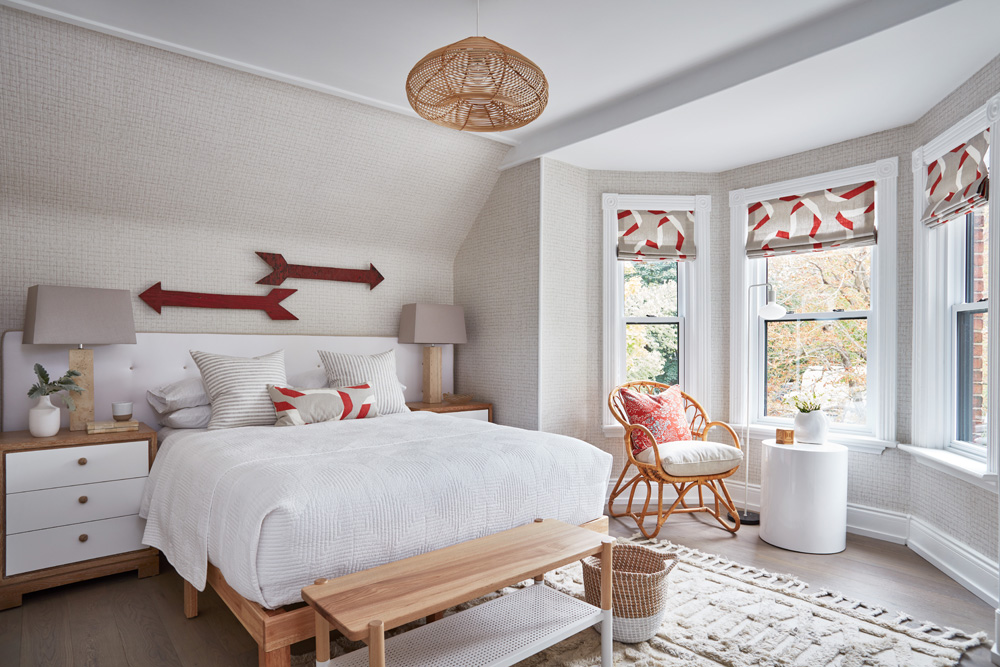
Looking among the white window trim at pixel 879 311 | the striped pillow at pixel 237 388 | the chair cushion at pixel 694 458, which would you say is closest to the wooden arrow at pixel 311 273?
the striped pillow at pixel 237 388

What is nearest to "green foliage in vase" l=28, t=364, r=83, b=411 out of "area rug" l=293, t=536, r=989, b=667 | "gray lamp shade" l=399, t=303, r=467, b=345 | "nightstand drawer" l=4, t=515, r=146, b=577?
"nightstand drawer" l=4, t=515, r=146, b=577

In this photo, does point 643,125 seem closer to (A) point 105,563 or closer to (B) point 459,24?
(B) point 459,24

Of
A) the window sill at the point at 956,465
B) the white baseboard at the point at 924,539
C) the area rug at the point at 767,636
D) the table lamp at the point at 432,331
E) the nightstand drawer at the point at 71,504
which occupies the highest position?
the table lamp at the point at 432,331

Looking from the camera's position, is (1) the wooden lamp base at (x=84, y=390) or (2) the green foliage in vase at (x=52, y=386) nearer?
(2) the green foliage in vase at (x=52, y=386)

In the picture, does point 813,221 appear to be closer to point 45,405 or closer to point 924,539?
point 924,539

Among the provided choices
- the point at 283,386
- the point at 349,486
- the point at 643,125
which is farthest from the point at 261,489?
the point at 643,125

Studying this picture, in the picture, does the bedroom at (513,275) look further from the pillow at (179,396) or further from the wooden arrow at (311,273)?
the pillow at (179,396)

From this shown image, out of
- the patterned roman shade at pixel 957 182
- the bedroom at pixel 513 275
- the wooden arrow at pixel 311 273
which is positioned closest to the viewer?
the bedroom at pixel 513 275

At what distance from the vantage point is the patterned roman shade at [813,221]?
3.79 metres

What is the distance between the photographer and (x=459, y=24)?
276 cm

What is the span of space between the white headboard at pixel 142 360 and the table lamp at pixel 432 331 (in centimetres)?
29

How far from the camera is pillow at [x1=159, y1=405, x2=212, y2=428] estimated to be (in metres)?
3.27

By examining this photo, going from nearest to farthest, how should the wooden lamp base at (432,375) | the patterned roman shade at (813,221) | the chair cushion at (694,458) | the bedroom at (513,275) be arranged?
1. the bedroom at (513,275)
2. the chair cushion at (694,458)
3. the patterned roman shade at (813,221)
4. the wooden lamp base at (432,375)

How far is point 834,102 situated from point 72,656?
4384 millimetres
